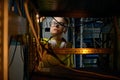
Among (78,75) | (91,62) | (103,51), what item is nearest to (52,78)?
(78,75)

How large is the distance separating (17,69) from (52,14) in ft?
1.82

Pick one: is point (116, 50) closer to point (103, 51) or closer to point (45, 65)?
point (103, 51)

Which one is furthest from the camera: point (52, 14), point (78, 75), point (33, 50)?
point (52, 14)

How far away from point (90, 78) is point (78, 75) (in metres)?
0.10

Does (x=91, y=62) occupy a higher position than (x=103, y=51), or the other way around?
(x=103, y=51)

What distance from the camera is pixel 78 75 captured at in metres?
1.26

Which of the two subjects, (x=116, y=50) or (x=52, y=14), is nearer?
(x=116, y=50)

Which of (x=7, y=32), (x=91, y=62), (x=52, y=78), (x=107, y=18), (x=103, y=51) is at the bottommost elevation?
(x=91, y=62)

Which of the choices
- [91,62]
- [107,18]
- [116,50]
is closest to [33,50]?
[116,50]

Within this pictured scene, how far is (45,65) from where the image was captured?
166 cm

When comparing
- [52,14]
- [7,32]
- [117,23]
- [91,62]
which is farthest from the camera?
[91,62]

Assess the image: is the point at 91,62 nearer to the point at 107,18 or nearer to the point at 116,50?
the point at 107,18

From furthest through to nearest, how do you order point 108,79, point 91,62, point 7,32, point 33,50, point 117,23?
point 91,62 < point 117,23 < point 33,50 < point 108,79 < point 7,32

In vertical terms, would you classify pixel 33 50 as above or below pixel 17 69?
above
